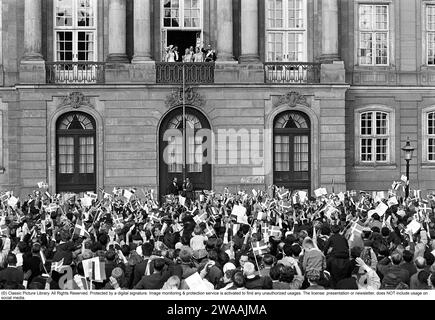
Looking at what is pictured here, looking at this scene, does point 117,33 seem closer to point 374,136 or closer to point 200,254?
point 374,136

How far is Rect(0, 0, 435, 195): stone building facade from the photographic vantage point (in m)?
43.1

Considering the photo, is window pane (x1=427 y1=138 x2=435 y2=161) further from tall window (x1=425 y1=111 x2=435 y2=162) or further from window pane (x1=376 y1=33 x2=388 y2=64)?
window pane (x1=376 y1=33 x2=388 y2=64)

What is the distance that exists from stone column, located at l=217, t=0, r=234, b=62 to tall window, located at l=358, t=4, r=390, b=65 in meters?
7.44

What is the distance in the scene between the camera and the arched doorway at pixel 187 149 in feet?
144

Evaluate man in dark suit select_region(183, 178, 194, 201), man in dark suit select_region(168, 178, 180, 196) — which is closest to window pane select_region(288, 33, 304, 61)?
man in dark suit select_region(183, 178, 194, 201)

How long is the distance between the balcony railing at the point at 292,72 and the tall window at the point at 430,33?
6.79 meters

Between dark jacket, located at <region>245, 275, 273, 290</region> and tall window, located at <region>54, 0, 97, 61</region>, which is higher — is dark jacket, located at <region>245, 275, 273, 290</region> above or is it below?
below

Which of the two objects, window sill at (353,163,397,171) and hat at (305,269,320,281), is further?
window sill at (353,163,397,171)

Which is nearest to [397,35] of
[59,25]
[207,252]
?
[59,25]

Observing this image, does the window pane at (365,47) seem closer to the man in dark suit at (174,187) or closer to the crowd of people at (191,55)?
the crowd of people at (191,55)

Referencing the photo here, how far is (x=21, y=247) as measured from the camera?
54.6 ft

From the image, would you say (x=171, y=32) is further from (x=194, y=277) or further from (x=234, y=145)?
(x=194, y=277)

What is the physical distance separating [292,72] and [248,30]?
3.10 meters

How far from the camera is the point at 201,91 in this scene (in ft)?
143
